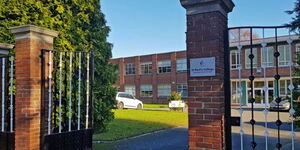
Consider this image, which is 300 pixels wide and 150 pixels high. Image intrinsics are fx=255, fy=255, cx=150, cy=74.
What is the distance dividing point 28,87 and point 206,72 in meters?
2.88

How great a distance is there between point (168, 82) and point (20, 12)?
27.4m

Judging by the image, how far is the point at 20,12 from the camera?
20.4ft

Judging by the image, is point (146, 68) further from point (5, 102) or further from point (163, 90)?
point (5, 102)

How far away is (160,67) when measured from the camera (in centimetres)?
3362

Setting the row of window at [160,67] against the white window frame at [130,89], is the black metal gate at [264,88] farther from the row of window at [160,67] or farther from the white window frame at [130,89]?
the white window frame at [130,89]

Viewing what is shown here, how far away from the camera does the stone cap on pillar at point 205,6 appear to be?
329 cm

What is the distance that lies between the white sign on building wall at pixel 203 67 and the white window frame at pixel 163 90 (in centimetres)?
2944

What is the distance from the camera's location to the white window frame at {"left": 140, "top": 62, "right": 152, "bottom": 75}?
113 feet

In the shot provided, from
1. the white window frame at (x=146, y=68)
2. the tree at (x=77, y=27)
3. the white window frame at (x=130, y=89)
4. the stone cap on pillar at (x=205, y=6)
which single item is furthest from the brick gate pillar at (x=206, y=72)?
the white window frame at (x=130, y=89)

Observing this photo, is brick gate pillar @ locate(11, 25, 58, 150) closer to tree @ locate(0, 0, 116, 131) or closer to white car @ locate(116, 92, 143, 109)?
tree @ locate(0, 0, 116, 131)

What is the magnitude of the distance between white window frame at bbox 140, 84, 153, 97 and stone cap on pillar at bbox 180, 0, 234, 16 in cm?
3121

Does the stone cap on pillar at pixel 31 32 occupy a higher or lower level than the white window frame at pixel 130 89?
higher

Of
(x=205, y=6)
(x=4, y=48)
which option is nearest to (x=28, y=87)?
(x=4, y=48)

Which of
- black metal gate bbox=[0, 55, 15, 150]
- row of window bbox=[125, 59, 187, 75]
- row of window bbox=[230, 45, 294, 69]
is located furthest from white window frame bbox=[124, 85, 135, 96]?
black metal gate bbox=[0, 55, 15, 150]
